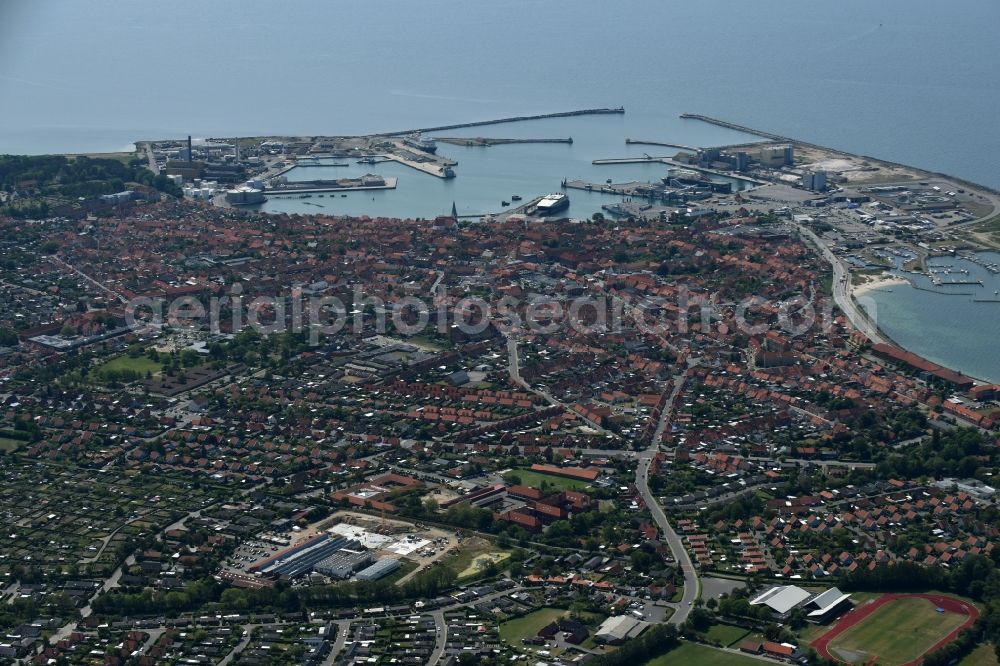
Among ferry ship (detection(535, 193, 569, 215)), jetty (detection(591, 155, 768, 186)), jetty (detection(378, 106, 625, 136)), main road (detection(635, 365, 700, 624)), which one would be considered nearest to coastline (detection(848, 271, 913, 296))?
main road (detection(635, 365, 700, 624))

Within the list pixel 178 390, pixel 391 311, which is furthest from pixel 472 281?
pixel 178 390

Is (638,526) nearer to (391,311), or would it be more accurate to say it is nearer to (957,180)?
(391,311)

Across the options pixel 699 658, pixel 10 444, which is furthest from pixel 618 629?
pixel 10 444

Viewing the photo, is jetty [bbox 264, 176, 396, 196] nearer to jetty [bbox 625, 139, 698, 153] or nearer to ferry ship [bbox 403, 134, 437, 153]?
ferry ship [bbox 403, 134, 437, 153]

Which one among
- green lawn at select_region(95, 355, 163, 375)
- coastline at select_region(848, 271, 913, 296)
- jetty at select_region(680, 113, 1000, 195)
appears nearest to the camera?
green lawn at select_region(95, 355, 163, 375)

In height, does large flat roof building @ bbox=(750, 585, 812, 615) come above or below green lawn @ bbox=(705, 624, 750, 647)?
above

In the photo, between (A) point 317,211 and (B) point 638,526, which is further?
(A) point 317,211
